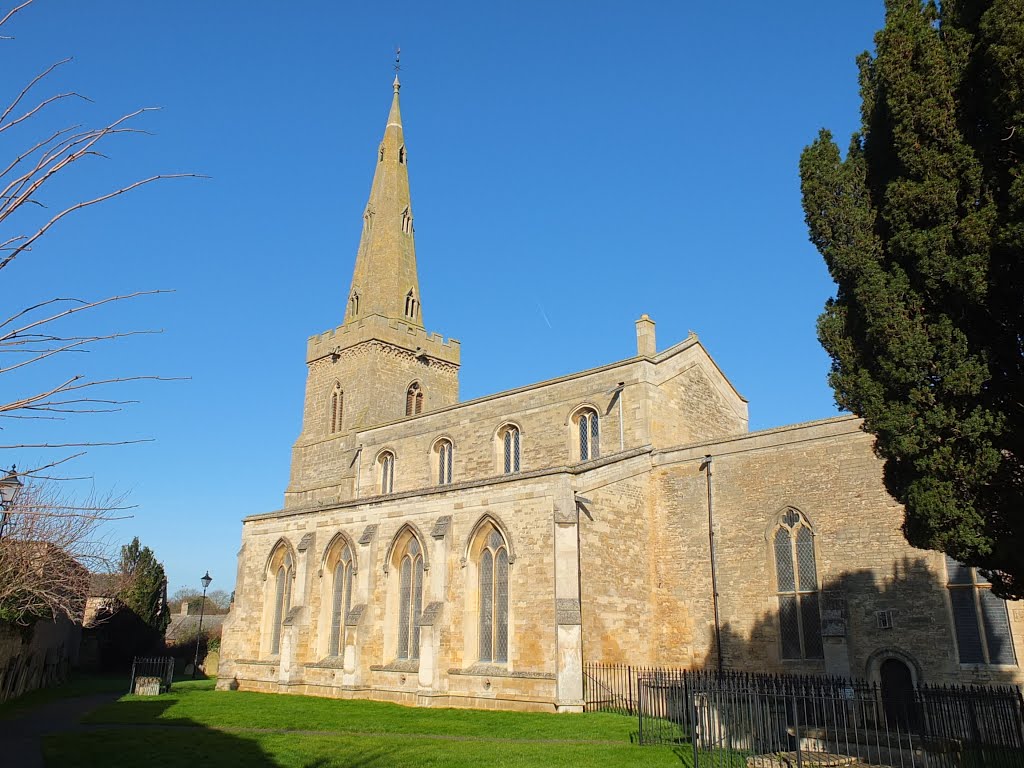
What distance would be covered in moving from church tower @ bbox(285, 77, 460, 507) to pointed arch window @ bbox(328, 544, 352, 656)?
8.25 m

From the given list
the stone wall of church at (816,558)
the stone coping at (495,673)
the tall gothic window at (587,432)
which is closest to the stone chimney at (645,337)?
the tall gothic window at (587,432)

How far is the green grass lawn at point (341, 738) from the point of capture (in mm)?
13406

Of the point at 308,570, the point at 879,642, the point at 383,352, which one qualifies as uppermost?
the point at 383,352

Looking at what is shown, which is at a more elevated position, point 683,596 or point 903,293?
point 903,293

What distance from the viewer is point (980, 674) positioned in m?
18.0

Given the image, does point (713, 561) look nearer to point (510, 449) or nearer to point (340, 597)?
point (510, 449)

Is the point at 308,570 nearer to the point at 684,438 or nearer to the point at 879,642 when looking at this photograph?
the point at 684,438

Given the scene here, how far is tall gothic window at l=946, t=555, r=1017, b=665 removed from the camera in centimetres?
1812

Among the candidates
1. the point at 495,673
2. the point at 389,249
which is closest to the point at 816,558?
the point at 495,673

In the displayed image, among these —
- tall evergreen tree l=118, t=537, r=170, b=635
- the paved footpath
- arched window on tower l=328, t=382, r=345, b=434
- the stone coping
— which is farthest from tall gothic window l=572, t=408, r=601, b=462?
tall evergreen tree l=118, t=537, r=170, b=635

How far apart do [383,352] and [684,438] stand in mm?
18967

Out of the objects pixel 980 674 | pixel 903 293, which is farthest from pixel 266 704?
pixel 903 293

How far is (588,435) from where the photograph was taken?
28.5 meters

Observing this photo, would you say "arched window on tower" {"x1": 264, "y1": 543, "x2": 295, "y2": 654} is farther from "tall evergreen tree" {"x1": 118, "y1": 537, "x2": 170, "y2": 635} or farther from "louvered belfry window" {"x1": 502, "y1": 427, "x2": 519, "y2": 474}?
"tall evergreen tree" {"x1": 118, "y1": 537, "x2": 170, "y2": 635}
